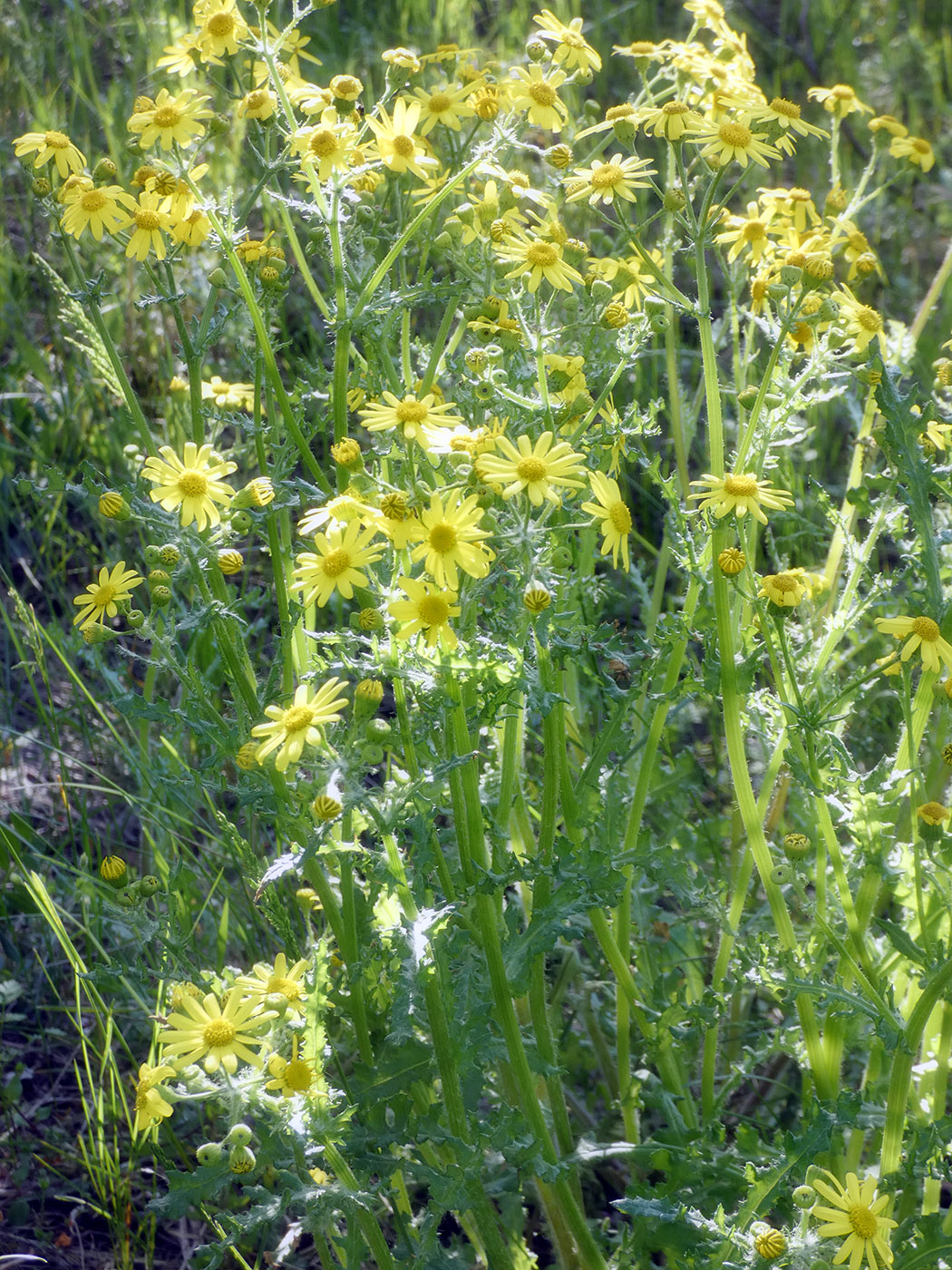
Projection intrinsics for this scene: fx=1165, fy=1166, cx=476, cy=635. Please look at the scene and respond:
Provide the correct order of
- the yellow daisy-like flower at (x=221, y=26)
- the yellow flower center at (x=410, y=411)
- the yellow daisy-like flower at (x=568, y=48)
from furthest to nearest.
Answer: the yellow daisy-like flower at (x=568, y=48) < the yellow daisy-like flower at (x=221, y=26) < the yellow flower center at (x=410, y=411)

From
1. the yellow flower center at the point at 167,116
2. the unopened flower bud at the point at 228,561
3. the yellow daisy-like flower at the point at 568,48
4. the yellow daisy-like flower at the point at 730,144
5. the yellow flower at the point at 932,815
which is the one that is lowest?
the yellow flower at the point at 932,815

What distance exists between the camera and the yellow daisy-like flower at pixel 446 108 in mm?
2080

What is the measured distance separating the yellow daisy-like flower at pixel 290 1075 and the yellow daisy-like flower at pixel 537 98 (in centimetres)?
161

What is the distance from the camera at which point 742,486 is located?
1.83 meters

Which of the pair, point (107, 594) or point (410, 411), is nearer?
point (410, 411)

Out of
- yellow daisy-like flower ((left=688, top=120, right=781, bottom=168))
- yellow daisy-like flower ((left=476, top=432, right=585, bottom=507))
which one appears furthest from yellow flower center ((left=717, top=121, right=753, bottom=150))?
yellow daisy-like flower ((left=476, top=432, right=585, bottom=507))

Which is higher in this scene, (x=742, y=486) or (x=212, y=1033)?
(x=742, y=486)

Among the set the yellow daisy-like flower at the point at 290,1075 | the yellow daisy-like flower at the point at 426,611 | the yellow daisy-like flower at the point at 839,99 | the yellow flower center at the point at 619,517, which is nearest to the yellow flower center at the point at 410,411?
the yellow daisy-like flower at the point at 426,611

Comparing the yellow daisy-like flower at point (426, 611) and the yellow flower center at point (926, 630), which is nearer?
the yellow daisy-like flower at point (426, 611)

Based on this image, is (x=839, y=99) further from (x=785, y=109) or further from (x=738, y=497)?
(x=738, y=497)

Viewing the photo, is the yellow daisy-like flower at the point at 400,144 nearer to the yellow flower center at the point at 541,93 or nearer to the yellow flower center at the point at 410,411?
the yellow flower center at the point at 541,93

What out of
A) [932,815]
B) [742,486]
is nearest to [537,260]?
[742,486]

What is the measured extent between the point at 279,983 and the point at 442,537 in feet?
2.50

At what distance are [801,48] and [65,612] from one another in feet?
13.4
